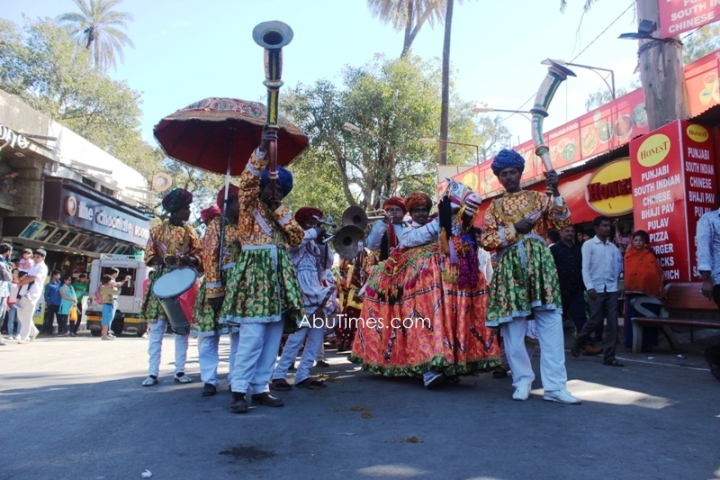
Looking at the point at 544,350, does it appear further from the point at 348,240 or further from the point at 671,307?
the point at 671,307

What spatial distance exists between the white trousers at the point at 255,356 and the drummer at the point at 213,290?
0.42 meters

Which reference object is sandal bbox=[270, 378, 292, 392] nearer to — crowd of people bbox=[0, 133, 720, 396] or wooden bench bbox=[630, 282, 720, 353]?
crowd of people bbox=[0, 133, 720, 396]

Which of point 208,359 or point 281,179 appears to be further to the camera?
point 208,359

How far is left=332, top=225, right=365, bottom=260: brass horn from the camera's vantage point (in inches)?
273

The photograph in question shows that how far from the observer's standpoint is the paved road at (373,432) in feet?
9.77

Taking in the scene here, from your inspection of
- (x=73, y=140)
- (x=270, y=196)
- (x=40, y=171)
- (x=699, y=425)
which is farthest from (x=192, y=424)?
(x=73, y=140)

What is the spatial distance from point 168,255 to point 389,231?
7.47 ft

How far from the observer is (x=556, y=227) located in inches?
198

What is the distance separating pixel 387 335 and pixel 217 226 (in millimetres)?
1975

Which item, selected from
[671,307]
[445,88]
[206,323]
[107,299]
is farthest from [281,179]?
[445,88]

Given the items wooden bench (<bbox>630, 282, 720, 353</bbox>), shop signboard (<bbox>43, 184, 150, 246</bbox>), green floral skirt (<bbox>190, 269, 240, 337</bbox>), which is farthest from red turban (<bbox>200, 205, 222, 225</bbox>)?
shop signboard (<bbox>43, 184, 150, 246</bbox>)

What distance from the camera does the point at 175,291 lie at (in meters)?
5.36

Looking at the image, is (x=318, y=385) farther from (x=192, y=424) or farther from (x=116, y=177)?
(x=116, y=177)

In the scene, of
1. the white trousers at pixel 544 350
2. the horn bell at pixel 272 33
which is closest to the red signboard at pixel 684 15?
the white trousers at pixel 544 350
